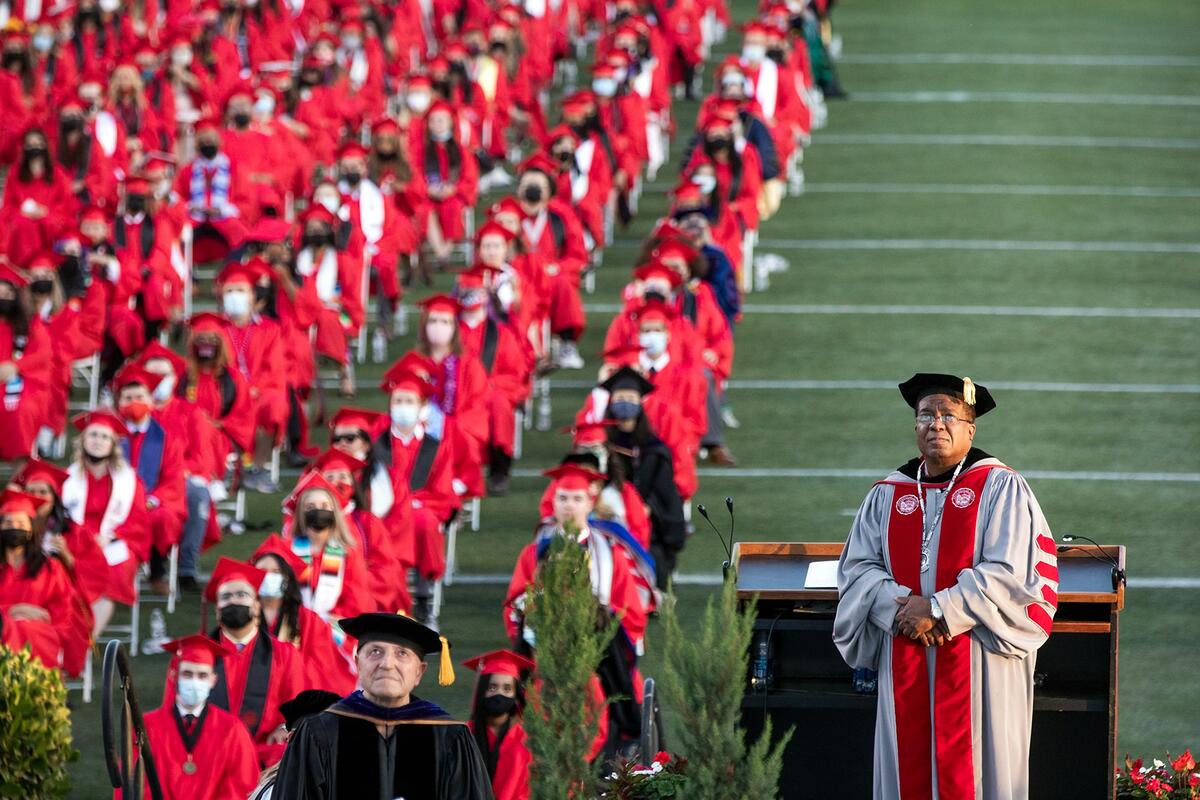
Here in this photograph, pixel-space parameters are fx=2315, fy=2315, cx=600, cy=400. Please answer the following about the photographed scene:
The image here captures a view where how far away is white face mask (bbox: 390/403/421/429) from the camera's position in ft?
43.1

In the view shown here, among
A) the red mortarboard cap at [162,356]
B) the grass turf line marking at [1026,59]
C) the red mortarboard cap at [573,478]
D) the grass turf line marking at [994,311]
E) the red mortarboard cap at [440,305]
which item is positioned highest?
the grass turf line marking at [1026,59]

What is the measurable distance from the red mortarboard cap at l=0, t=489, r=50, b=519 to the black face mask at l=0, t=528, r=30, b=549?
0.31 ft

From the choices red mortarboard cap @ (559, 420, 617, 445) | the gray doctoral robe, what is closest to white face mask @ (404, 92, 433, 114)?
red mortarboard cap @ (559, 420, 617, 445)

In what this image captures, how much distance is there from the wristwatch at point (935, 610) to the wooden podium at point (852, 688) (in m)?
0.43

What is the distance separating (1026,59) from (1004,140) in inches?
139

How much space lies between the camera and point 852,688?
22.0ft

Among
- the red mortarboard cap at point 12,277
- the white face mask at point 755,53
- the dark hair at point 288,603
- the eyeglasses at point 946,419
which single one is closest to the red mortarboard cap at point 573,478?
the dark hair at point 288,603

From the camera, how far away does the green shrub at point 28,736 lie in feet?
28.3

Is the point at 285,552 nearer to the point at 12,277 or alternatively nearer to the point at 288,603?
the point at 288,603

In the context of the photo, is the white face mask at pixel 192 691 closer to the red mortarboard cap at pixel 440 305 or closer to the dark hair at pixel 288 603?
the dark hair at pixel 288 603

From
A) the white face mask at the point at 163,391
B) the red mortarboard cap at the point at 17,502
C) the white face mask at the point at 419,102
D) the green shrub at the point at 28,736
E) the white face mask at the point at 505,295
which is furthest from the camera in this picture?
the white face mask at the point at 419,102

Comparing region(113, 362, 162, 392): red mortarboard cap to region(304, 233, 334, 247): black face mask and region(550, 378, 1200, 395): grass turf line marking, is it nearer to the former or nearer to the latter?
region(304, 233, 334, 247): black face mask

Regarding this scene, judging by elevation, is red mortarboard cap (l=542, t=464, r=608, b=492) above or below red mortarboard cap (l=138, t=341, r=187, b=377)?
below

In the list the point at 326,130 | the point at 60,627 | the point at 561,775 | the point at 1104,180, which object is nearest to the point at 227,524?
the point at 60,627
